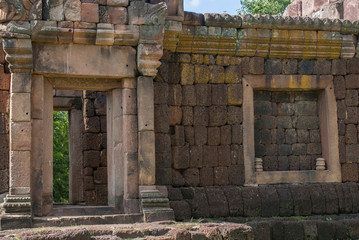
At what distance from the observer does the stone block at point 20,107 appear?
8266 millimetres

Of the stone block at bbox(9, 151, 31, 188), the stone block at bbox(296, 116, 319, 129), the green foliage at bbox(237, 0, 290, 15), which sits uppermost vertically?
the green foliage at bbox(237, 0, 290, 15)

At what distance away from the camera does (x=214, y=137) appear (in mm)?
9781

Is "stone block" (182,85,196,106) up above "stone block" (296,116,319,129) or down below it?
above

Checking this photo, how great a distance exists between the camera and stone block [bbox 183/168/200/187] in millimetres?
9594

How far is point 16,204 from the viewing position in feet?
26.2

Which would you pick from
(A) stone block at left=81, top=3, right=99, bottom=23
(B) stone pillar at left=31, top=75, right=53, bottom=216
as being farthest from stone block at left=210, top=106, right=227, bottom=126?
(B) stone pillar at left=31, top=75, right=53, bottom=216

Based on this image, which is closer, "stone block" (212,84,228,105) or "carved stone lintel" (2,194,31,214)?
"carved stone lintel" (2,194,31,214)

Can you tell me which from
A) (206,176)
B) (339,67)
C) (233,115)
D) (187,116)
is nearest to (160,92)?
(187,116)

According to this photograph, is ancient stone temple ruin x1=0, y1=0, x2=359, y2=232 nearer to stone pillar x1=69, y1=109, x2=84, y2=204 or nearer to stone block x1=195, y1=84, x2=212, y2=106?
stone block x1=195, y1=84, x2=212, y2=106

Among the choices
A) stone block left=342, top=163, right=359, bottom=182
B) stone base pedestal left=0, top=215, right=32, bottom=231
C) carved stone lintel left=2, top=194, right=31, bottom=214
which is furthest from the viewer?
stone block left=342, top=163, right=359, bottom=182

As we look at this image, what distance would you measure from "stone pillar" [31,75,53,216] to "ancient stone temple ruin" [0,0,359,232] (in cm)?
1

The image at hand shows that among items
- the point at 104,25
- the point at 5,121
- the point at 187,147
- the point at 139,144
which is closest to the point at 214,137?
the point at 187,147

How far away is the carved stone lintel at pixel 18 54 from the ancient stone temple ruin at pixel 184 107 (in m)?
0.02

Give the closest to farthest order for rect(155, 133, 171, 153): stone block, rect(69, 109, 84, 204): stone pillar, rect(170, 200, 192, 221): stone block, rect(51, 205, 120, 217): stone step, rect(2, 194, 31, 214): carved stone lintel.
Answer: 1. rect(2, 194, 31, 214): carved stone lintel
2. rect(51, 205, 120, 217): stone step
3. rect(170, 200, 192, 221): stone block
4. rect(155, 133, 171, 153): stone block
5. rect(69, 109, 84, 204): stone pillar
